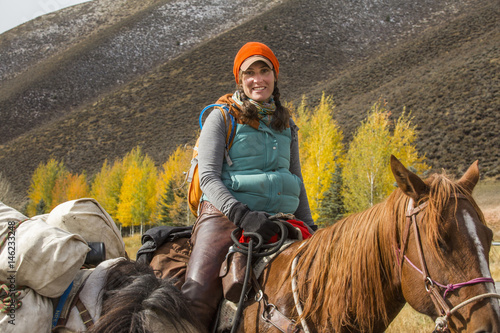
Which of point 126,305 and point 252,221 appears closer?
point 126,305

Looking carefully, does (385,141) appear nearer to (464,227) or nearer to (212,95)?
(464,227)

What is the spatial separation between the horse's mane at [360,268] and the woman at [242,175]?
397 mm

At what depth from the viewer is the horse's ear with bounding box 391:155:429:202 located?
5.46 feet

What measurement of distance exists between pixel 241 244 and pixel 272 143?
2.43 feet

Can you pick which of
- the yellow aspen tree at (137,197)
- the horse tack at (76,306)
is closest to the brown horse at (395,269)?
the horse tack at (76,306)

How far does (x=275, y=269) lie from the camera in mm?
2160

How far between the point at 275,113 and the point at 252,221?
→ 848mm

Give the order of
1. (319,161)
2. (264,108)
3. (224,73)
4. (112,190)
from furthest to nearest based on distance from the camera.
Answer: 1. (224,73)
2. (112,190)
3. (319,161)
4. (264,108)

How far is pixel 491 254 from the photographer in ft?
29.3

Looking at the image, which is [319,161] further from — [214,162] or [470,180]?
[470,180]

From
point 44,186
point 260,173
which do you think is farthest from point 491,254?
point 44,186

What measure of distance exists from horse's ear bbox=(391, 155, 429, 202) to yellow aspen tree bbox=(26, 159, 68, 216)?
47.0 m

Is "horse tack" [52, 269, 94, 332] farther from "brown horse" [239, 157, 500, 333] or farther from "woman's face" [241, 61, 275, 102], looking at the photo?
"woman's face" [241, 61, 275, 102]

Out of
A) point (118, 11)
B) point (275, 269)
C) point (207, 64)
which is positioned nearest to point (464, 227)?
point (275, 269)
